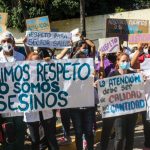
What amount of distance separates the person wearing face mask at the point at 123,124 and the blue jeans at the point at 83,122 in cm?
38

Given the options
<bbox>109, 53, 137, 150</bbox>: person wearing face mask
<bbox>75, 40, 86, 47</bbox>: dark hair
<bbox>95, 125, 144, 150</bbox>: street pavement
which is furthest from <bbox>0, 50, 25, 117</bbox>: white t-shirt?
<bbox>95, 125, 144, 150</bbox>: street pavement

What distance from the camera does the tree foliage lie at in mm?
28203

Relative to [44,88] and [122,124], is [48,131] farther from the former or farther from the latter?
[122,124]

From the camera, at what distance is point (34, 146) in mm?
6762

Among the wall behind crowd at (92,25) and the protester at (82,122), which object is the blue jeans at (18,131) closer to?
the protester at (82,122)

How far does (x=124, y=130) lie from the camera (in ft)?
22.6

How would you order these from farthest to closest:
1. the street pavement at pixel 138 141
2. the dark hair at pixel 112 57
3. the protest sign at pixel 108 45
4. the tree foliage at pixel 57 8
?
the tree foliage at pixel 57 8 < the protest sign at pixel 108 45 < the dark hair at pixel 112 57 < the street pavement at pixel 138 141

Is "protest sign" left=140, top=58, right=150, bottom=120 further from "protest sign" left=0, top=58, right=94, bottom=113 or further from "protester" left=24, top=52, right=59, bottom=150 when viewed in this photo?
"protester" left=24, top=52, right=59, bottom=150

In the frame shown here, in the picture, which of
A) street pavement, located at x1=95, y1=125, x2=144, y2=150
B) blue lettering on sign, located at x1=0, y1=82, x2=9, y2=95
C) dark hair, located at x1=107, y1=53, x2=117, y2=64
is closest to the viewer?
blue lettering on sign, located at x1=0, y1=82, x2=9, y2=95

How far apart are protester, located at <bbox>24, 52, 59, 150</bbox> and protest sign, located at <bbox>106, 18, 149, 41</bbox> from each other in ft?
20.0

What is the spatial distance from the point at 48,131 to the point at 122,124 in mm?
1042

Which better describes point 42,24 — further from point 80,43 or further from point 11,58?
point 11,58

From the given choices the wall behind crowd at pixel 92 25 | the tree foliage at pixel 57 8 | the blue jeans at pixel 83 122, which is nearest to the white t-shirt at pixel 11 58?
the blue jeans at pixel 83 122

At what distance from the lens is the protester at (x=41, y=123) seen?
21.9 ft
